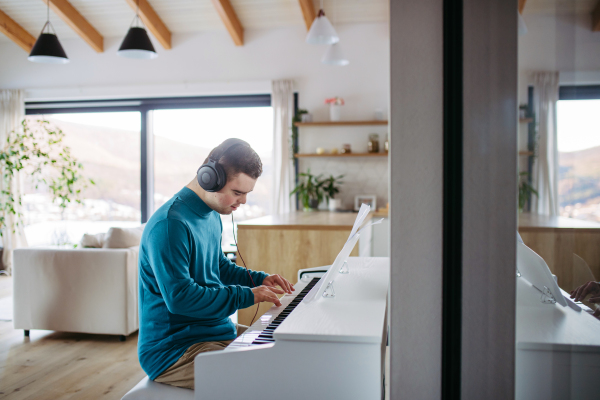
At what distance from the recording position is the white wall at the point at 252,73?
5.52 metres

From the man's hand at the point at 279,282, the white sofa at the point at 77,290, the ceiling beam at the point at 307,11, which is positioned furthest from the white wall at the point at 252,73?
the man's hand at the point at 279,282

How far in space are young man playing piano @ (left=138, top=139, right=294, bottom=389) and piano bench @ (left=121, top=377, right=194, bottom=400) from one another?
2 centimetres

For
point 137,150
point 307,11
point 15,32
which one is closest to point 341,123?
point 307,11

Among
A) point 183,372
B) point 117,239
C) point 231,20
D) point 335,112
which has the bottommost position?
point 183,372

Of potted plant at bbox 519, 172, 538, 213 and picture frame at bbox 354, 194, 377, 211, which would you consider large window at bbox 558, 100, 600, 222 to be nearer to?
potted plant at bbox 519, 172, 538, 213

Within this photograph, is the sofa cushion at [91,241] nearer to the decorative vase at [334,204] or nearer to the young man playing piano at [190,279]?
the young man playing piano at [190,279]

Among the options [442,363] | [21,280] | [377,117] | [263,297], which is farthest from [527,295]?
[377,117]

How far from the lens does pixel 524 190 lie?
31.9 inches

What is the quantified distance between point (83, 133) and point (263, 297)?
5903 millimetres

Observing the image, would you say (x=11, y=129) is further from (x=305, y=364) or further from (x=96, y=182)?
(x=305, y=364)

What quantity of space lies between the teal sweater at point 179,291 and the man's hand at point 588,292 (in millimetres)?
962

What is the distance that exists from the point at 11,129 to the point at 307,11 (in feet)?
14.5

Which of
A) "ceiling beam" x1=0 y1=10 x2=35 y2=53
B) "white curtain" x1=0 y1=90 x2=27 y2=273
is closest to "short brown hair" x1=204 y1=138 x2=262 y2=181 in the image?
"ceiling beam" x1=0 y1=10 x2=35 y2=53

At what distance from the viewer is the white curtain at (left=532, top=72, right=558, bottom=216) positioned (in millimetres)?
701
